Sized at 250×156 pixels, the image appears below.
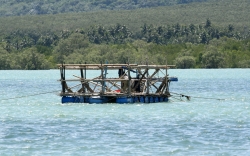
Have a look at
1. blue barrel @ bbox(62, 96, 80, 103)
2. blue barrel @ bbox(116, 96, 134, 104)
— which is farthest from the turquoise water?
blue barrel @ bbox(62, 96, 80, 103)

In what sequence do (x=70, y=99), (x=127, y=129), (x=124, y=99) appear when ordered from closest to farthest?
(x=127, y=129) → (x=124, y=99) → (x=70, y=99)

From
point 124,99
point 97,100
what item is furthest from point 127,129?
point 97,100

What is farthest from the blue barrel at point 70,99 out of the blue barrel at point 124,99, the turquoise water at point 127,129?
the blue barrel at point 124,99

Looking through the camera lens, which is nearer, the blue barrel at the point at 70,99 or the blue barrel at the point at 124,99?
the blue barrel at the point at 124,99

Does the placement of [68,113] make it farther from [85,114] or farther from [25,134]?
[25,134]

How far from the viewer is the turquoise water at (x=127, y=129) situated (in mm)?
30578

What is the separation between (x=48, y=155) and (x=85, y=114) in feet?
47.7

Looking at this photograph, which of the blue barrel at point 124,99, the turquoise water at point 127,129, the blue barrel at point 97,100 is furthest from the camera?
the blue barrel at point 97,100

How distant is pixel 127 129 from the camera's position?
119 ft

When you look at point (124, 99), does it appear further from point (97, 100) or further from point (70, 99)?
point (70, 99)

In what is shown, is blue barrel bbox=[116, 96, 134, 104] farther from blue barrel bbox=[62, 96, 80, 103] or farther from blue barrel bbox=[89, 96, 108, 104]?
blue barrel bbox=[62, 96, 80, 103]

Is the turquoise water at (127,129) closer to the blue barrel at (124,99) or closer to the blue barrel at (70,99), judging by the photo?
the blue barrel at (124,99)

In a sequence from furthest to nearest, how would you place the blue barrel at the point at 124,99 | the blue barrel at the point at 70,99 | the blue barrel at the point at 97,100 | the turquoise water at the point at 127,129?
the blue barrel at the point at 70,99 → the blue barrel at the point at 97,100 → the blue barrel at the point at 124,99 → the turquoise water at the point at 127,129

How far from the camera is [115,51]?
16750 centimetres
